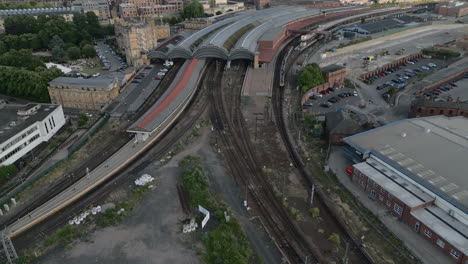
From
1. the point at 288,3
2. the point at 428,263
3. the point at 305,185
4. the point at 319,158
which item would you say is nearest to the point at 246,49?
the point at 319,158

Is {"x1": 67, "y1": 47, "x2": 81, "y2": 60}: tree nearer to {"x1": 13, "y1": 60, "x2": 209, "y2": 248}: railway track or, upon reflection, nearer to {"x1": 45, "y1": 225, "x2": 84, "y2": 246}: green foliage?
{"x1": 13, "y1": 60, "x2": 209, "y2": 248}: railway track

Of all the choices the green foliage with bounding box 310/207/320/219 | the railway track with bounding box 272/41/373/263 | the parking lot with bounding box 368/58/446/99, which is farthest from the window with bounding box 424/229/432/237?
the parking lot with bounding box 368/58/446/99

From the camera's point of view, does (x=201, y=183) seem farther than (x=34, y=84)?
No

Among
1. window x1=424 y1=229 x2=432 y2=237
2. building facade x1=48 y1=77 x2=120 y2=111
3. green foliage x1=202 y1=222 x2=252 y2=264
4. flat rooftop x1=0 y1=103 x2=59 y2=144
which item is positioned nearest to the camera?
green foliage x1=202 y1=222 x2=252 y2=264

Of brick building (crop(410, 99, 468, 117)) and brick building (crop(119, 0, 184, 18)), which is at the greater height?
brick building (crop(119, 0, 184, 18))

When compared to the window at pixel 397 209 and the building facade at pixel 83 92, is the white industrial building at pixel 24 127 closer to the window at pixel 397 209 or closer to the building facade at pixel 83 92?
the building facade at pixel 83 92

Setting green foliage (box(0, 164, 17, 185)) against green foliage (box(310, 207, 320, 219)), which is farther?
green foliage (box(0, 164, 17, 185))

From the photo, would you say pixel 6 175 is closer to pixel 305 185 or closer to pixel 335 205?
pixel 305 185
